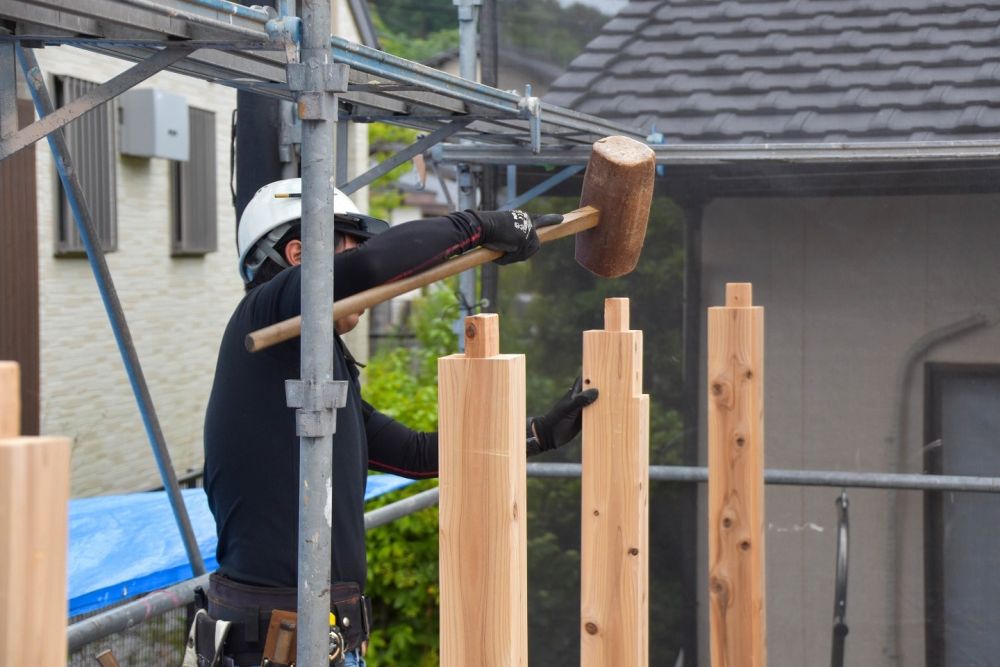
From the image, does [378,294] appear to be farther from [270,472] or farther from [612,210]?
[612,210]

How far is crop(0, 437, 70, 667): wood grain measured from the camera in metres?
1.15

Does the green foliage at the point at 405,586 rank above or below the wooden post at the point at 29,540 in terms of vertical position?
below

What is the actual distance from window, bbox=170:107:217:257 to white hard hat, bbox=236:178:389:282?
770cm

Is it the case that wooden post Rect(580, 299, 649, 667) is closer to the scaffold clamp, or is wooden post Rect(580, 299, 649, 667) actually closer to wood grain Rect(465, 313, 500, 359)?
wood grain Rect(465, 313, 500, 359)

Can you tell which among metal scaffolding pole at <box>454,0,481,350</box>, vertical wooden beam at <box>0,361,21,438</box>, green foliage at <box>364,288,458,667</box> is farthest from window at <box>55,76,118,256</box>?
vertical wooden beam at <box>0,361,21,438</box>

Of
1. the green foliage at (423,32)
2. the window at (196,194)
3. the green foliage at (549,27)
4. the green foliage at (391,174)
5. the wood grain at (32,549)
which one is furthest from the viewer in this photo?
the green foliage at (423,32)

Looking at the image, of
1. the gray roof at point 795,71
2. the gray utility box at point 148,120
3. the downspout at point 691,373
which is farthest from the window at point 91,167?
the downspout at point 691,373

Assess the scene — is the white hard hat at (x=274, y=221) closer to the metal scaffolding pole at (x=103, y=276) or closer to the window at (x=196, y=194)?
the metal scaffolding pole at (x=103, y=276)

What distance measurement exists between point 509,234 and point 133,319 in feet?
25.5

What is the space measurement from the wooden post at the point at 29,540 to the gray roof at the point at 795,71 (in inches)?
146

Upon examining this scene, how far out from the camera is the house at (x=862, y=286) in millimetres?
4312

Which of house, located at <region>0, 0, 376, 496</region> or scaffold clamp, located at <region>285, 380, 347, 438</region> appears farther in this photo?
house, located at <region>0, 0, 376, 496</region>

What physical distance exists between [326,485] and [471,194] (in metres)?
2.75

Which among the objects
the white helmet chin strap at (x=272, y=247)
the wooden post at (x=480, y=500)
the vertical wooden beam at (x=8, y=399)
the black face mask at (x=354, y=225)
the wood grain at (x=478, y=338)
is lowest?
the wooden post at (x=480, y=500)
